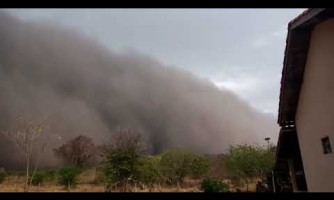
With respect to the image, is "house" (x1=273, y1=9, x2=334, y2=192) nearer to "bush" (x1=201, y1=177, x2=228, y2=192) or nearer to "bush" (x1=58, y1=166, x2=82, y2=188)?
"bush" (x1=201, y1=177, x2=228, y2=192)

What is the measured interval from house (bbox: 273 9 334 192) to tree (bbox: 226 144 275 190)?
38.5m

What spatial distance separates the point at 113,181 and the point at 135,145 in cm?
532

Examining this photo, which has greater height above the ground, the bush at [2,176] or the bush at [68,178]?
the bush at [2,176]

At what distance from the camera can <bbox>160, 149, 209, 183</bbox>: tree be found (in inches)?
2203

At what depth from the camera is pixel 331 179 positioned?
960cm

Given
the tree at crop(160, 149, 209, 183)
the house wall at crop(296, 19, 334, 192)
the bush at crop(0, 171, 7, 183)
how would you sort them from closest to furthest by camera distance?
the house wall at crop(296, 19, 334, 192), the bush at crop(0, 171, 7, 183), the tree at crop(160, 149, 209, 183)

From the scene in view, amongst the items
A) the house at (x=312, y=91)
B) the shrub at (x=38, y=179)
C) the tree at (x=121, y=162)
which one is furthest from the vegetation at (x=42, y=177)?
the house at (x=312, y=91)

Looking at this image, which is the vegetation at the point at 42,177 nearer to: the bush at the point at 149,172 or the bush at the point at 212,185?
the bush at the point at 149,172

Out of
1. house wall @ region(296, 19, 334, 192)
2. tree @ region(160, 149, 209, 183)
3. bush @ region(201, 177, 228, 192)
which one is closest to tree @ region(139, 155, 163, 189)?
tree @ region(160, 149, 209, 183)

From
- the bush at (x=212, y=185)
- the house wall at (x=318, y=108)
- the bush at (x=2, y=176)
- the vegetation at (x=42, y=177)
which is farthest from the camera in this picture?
the bush at (x=2, y=176)

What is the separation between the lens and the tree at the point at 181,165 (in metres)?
56.0

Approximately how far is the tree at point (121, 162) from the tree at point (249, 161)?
68.8 feet

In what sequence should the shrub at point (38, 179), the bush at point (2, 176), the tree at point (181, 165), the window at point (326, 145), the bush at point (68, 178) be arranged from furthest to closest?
the tree at point (181, 165), the bush at point (2, 176), the shrub at point (38, 179), the bush at point (68, 178), the window at point (326, 145)
